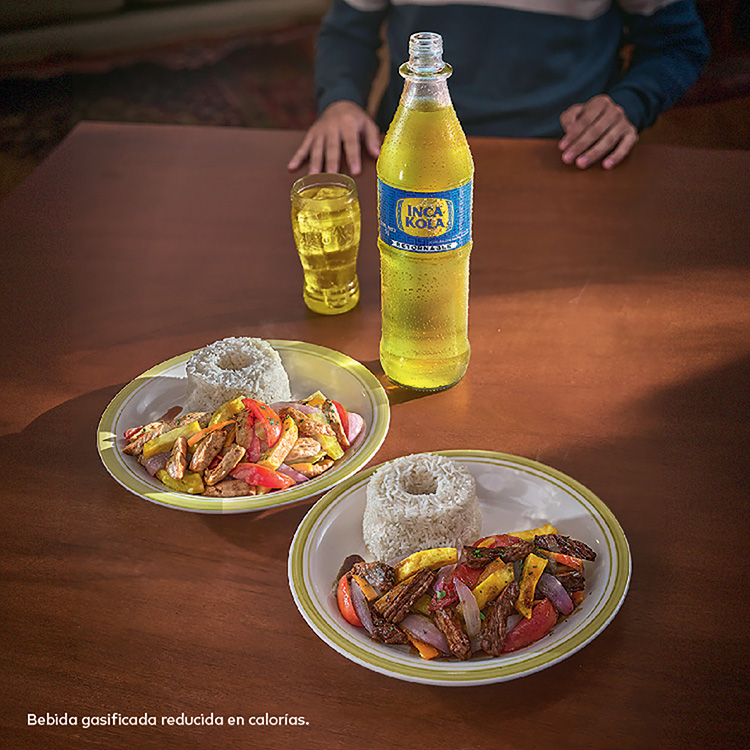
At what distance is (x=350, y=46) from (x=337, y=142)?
22.1 inches

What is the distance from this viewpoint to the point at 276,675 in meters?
0.74

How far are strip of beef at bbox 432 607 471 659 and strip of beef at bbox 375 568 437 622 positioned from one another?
0.08ft

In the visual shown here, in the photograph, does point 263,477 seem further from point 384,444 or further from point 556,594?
point 556,594

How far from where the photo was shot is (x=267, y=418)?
95 centimetres

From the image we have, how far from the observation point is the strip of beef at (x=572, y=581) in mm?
767

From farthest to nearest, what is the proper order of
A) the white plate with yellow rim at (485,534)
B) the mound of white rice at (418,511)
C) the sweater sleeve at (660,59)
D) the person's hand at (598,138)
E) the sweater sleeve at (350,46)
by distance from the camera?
the sweater sleeve at (350,46) → the sweater sleeve at (660,59) → the person's hand at (598,138) → the mound of white rice at (418,511) → the white plate with yellow rim at (485,534)

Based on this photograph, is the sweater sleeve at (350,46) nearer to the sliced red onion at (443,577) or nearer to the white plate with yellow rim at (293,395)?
the white plate with yellow rim at (293,395)

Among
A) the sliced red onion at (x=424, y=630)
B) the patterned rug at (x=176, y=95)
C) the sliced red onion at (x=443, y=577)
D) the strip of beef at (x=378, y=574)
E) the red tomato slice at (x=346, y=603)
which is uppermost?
the sliced red onion at (x=443, y=577)

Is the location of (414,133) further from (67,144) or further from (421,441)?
(67,144)

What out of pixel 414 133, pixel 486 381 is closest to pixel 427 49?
pixel 414 133

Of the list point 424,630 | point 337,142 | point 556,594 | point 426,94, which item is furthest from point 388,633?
point 337,142

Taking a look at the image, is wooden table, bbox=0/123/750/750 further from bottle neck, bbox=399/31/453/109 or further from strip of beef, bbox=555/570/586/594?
bottle neck, bbox=399/31/453/109

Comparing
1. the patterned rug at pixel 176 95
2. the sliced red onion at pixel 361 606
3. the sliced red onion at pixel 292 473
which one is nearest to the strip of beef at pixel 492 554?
the sliced red onion at pixel 361 606

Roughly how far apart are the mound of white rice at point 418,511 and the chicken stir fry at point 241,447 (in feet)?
0.36
